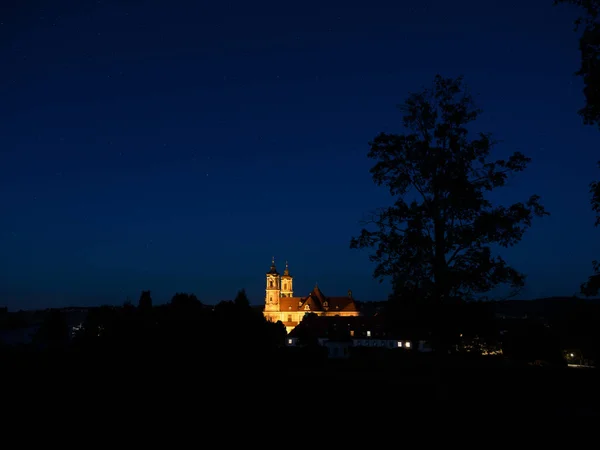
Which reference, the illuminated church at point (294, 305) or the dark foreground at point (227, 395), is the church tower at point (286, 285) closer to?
the illuminated church at point (294, 305)

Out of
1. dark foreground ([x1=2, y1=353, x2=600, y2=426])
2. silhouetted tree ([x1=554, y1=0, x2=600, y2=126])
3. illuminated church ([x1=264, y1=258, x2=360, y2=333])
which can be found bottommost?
dark foreground ([x1=2, y1=353, x2=600, y2=426])

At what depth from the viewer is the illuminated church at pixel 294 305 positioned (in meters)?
163

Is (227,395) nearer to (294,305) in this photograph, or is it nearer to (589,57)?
(589,57)

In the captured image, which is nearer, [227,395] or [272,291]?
[227,395]

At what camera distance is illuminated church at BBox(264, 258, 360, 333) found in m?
163

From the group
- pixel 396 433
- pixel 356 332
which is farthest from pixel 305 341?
pixel 396 433

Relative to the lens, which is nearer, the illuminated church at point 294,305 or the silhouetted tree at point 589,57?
A: the silhouetted tree at point 589,57

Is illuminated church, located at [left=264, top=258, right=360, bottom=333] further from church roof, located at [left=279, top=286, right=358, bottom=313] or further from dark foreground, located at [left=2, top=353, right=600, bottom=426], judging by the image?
dark foreground, located at [left=2, top=353, right=600, bottom=426]

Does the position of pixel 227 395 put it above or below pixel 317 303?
below

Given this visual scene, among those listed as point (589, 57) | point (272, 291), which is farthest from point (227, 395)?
point (272, 291)

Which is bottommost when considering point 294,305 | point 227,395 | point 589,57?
point 227,395

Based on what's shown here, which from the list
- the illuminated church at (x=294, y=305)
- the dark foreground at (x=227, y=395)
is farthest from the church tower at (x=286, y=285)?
the dark foreground at (x=227, y=395)

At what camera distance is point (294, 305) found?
164750 mm

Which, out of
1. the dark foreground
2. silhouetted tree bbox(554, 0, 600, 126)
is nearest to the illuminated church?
the dark foreground
